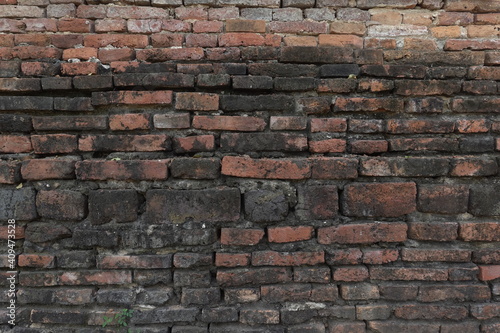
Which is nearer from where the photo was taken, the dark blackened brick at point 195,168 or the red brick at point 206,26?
the dark blackened brick at point 195,168

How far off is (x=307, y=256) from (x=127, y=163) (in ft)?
3.77

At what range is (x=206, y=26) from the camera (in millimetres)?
1672

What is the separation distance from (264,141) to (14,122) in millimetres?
1449

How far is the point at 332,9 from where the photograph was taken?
1.70 meters

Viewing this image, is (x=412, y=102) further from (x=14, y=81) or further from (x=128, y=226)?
(x=14, y=81)

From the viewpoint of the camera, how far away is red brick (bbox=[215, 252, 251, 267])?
1.58 meters

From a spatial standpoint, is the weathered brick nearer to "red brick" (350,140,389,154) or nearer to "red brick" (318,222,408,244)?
"red brick" (318,222,408,244)

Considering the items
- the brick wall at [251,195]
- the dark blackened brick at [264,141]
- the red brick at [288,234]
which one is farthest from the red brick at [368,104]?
the red brick at [288,234]

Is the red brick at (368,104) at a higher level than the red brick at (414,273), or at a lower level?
higher

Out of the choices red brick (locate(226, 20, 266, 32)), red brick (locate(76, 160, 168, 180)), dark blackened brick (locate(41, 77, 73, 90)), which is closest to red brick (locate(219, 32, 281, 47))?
red brick (locate(226, 20, 266, 32))

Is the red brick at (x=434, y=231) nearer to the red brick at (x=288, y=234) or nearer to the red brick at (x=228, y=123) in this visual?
the red brick at (x=288, y=234)

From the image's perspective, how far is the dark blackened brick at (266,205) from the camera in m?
1.58

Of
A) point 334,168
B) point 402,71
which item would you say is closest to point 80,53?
point 334,168

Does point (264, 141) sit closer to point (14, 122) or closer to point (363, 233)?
point (363, 233)
